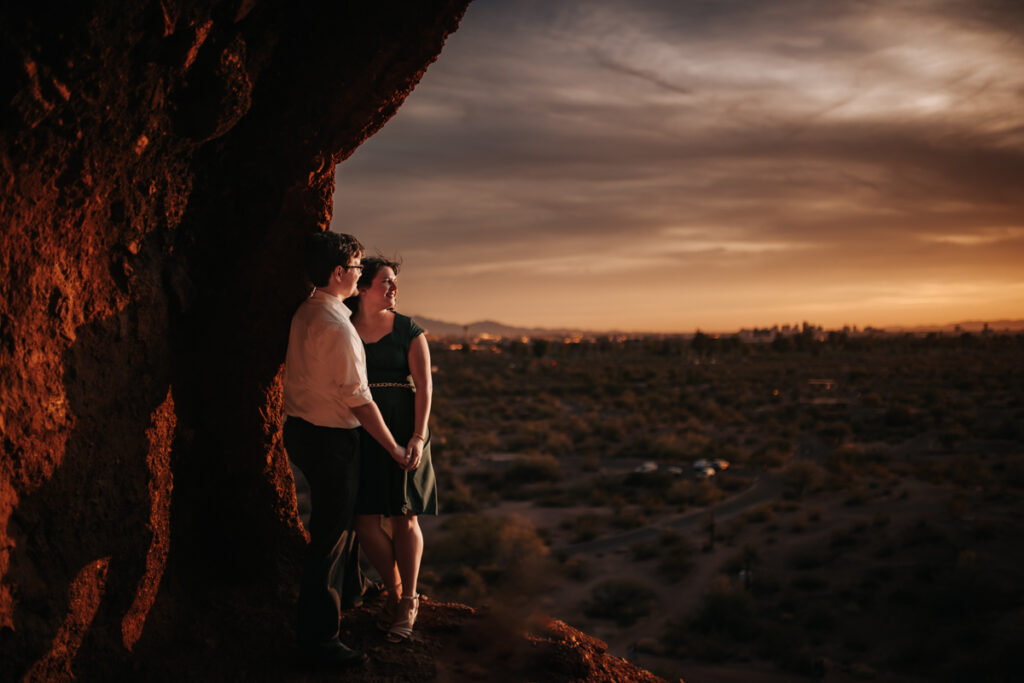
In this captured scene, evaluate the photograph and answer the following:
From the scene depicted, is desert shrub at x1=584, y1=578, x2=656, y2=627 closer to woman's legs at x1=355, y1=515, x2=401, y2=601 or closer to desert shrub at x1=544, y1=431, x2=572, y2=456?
woman's legs at x1=355, y1=515, x2=401, y2=601

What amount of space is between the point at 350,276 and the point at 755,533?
1425 cm

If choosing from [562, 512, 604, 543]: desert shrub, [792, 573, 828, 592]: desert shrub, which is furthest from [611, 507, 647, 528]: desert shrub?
[792, 573, 828, 592]: desert shrub

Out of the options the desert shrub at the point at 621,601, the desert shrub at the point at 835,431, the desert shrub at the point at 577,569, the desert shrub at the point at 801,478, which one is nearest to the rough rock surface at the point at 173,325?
the desert shrub at the point at 621,601

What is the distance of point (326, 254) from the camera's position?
370 centimetres

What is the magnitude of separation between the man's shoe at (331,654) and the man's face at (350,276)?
174 cm

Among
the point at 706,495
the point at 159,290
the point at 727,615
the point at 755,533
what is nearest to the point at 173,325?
the point at 159,290

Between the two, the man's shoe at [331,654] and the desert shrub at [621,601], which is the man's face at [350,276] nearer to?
the man's shoe at [331,654]

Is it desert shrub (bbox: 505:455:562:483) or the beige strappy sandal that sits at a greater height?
the beige strappy sandal

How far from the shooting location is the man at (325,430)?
357 centimetres

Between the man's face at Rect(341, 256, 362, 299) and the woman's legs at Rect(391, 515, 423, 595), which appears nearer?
the man's face at Rect(341, 256, 362, 299)

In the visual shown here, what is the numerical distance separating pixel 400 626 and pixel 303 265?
2.09 meters

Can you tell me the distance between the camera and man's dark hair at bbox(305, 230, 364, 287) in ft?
12.1

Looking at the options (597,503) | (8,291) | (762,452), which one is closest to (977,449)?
(762,452)

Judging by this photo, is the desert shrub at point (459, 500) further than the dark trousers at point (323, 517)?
Yes
